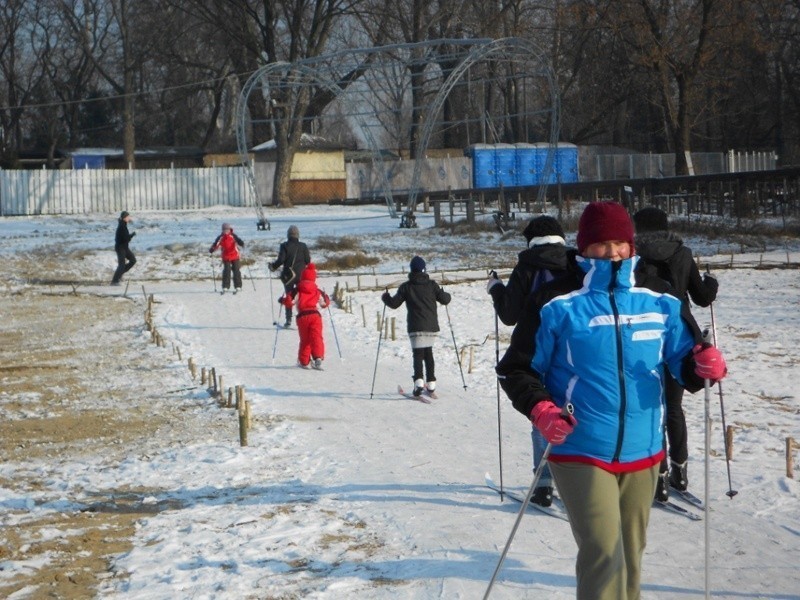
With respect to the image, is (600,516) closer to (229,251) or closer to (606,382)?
(606,382)

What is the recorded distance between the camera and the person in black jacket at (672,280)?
22.2ft

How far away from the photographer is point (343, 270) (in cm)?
2806

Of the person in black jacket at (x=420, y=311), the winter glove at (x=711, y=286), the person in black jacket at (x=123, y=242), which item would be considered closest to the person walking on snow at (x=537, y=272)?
the winter glove at (x=711, y=286)

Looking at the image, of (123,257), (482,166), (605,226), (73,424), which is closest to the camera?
(605,226)

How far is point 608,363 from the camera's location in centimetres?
446

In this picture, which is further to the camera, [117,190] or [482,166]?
[482,166]

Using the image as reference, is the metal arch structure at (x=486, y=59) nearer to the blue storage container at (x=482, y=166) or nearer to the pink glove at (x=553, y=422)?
the blue storage container at (x=482, y=166)

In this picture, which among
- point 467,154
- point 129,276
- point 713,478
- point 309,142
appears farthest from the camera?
point 309,142

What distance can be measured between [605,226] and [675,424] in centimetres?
279

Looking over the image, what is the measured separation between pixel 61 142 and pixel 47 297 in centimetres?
4232

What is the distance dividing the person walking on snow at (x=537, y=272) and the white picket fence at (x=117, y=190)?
39691mm

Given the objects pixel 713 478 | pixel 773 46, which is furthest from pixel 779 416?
pixel 773 46

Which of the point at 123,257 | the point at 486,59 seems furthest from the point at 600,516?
the point at 486,59

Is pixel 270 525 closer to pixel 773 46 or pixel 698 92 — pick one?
pixel 773 46
